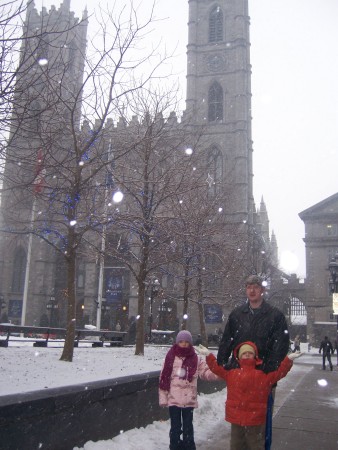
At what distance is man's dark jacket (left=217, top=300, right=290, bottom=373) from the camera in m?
4.32

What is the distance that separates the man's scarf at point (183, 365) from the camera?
5.32 metres

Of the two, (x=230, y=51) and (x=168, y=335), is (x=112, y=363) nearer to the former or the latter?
(x=168, y=335)

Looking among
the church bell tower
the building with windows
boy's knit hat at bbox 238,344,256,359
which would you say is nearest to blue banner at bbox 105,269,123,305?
the church bell tower

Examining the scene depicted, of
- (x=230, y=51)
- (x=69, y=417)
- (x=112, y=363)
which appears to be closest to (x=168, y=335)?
(x=112, y=363)

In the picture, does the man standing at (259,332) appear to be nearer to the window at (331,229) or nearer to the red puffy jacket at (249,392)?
the red puffy jacket at (249,392)

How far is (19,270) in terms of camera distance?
44219mm

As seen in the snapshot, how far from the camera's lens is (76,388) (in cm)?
509

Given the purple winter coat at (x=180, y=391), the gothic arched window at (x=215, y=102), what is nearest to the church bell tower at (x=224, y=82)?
the gothic arched window at (x=215, y=102)

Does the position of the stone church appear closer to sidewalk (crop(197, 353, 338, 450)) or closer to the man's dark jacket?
sidewalk (crop(197, 353, 338, 450))

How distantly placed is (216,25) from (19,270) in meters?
35.0

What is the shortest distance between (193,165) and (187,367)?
9.96 metres

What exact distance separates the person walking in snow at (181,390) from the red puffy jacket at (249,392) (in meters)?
→ 1.06

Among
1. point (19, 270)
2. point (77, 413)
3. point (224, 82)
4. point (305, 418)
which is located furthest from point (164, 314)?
point (77, 413)

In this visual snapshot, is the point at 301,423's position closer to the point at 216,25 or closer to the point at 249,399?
the point at 249,399
